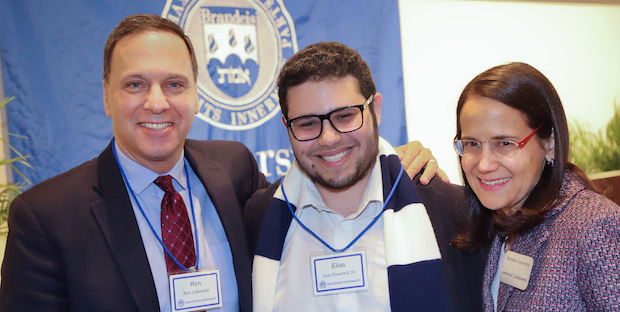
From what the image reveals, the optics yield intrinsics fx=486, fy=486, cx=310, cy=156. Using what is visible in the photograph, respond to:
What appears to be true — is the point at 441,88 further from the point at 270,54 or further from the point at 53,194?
the point at 53,194

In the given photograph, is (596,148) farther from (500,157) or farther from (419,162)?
(500,157)

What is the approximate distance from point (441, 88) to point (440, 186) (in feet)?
10.3

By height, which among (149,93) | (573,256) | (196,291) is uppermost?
(149,93)

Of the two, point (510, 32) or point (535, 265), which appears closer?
point (535, 265)

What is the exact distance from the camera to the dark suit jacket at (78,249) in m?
1.73

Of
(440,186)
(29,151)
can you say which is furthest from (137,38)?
(29,151)

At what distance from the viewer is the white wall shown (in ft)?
16.4

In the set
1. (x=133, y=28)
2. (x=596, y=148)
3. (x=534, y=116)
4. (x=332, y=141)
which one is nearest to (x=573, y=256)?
(x=534, y=116)

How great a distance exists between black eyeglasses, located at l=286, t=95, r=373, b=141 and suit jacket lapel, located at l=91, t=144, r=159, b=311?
74 centimetres

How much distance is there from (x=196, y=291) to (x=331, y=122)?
86 centimetres

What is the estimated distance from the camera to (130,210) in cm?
191

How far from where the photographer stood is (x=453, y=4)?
5145 mm

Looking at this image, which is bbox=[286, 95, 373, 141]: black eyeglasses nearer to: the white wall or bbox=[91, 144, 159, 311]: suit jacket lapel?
bbox=[91, 144, 159, 311]: suit jacket lapel

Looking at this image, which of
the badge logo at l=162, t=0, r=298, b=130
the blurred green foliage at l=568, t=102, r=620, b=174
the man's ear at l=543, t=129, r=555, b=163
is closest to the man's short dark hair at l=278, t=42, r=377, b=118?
the man's ear at l=543, t=129, r=555, b=163
